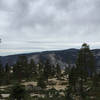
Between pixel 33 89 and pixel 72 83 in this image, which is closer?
pixel 72 83

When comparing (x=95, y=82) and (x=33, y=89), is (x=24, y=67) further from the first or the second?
(x=95, y=82)

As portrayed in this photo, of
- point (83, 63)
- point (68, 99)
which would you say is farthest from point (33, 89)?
point (68, 99)

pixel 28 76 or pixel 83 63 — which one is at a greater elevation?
pixel 83 63

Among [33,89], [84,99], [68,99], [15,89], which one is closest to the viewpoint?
[15,89]

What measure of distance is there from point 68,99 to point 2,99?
562 inches

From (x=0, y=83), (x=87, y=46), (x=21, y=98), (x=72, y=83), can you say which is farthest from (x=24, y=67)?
(x=21, y=98)

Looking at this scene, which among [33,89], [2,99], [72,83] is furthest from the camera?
[33,89]

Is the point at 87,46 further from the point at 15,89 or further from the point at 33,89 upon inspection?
the point at 15,89

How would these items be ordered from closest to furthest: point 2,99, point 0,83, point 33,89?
point 2,99, point 33,89, point 0,83

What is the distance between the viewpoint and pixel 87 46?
42.2m

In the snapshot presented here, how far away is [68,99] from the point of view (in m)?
23.9

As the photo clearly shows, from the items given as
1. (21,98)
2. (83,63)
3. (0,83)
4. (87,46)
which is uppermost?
(87,46)

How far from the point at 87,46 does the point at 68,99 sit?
68.7 feet

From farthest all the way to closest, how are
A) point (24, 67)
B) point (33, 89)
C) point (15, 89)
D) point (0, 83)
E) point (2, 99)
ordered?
point (24, 67)
point (0, 83)
point (33, 89)
point (2, 99)
point (15, 89)
